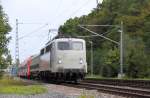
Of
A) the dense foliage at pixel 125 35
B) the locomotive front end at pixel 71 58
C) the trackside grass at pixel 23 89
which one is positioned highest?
the dense foliage at pixel 125 35

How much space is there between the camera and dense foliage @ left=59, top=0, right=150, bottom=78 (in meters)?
66.9

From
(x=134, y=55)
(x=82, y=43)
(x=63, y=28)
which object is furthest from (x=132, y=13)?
(x=82, y=43)

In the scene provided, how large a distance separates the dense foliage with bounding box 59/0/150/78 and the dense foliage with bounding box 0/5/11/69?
30702 millimetres

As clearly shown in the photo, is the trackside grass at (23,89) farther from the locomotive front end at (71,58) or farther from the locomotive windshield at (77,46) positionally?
the locomotive windshield at (77,46)

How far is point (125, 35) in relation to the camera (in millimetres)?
78750

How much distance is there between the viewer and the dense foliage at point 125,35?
66.9m

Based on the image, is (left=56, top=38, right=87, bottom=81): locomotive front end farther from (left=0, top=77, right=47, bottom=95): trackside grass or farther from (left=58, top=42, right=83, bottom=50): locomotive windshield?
(left=0, top=77, right=47, bottom=95): trackside grass

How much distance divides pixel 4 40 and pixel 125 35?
44.9 metres

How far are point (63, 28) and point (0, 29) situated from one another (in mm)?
88360

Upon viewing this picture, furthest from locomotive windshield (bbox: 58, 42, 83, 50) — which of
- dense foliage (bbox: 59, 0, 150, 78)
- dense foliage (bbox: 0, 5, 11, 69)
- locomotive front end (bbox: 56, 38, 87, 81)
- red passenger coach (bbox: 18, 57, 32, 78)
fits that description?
red passenger coach (bbox: 18, 57, 32, 78)

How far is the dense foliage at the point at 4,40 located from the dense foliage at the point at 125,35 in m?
30.7

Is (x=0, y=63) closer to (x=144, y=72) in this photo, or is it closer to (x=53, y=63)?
(x=53, y=63)

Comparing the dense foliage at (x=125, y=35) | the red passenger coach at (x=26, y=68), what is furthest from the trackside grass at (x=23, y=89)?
the red passenger coach at (x=26, y=68)

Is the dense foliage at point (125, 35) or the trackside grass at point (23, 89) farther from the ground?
the dense foliage at point (125, 35)
